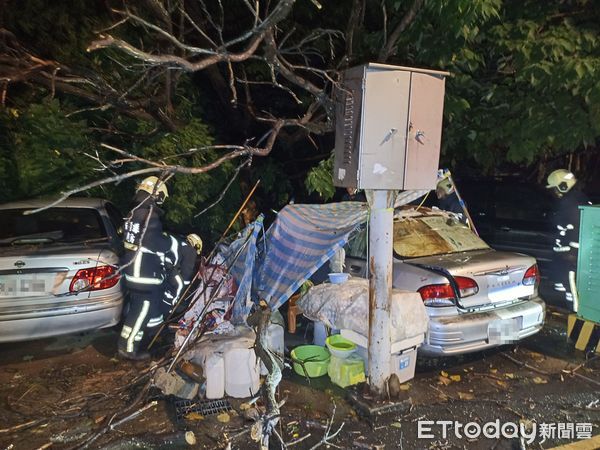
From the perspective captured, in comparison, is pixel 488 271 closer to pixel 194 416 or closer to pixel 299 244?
pixel 299 244

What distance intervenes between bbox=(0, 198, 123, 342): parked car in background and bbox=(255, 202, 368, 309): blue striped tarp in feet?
5.49

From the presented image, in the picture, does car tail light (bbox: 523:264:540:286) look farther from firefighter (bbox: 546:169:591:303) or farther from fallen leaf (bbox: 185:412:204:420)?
fallen leaf (bbox: 185:412:204:420)

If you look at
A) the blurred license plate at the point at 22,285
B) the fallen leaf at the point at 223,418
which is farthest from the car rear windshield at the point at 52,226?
the fallen leaf at the point at 223,418

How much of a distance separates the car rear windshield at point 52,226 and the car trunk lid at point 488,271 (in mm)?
3721

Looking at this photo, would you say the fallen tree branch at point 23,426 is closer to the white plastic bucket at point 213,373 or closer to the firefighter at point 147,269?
the firefighter at point 147,269

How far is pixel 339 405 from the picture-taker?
4.09 meters

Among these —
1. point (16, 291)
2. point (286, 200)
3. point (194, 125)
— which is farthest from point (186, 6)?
point (16, 291)

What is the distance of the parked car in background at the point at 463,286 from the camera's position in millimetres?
4297

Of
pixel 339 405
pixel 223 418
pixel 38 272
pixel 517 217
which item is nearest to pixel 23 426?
pixel 38 272

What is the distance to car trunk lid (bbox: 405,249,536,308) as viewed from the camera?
437cm

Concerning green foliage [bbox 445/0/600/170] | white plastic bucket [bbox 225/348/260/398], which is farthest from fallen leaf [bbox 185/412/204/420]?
green foliage [bbox 445/0/600/170]

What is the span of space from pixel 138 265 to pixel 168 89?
2425 mm

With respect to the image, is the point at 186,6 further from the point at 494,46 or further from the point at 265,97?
the point at 494,46

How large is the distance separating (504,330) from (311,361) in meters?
1.93
